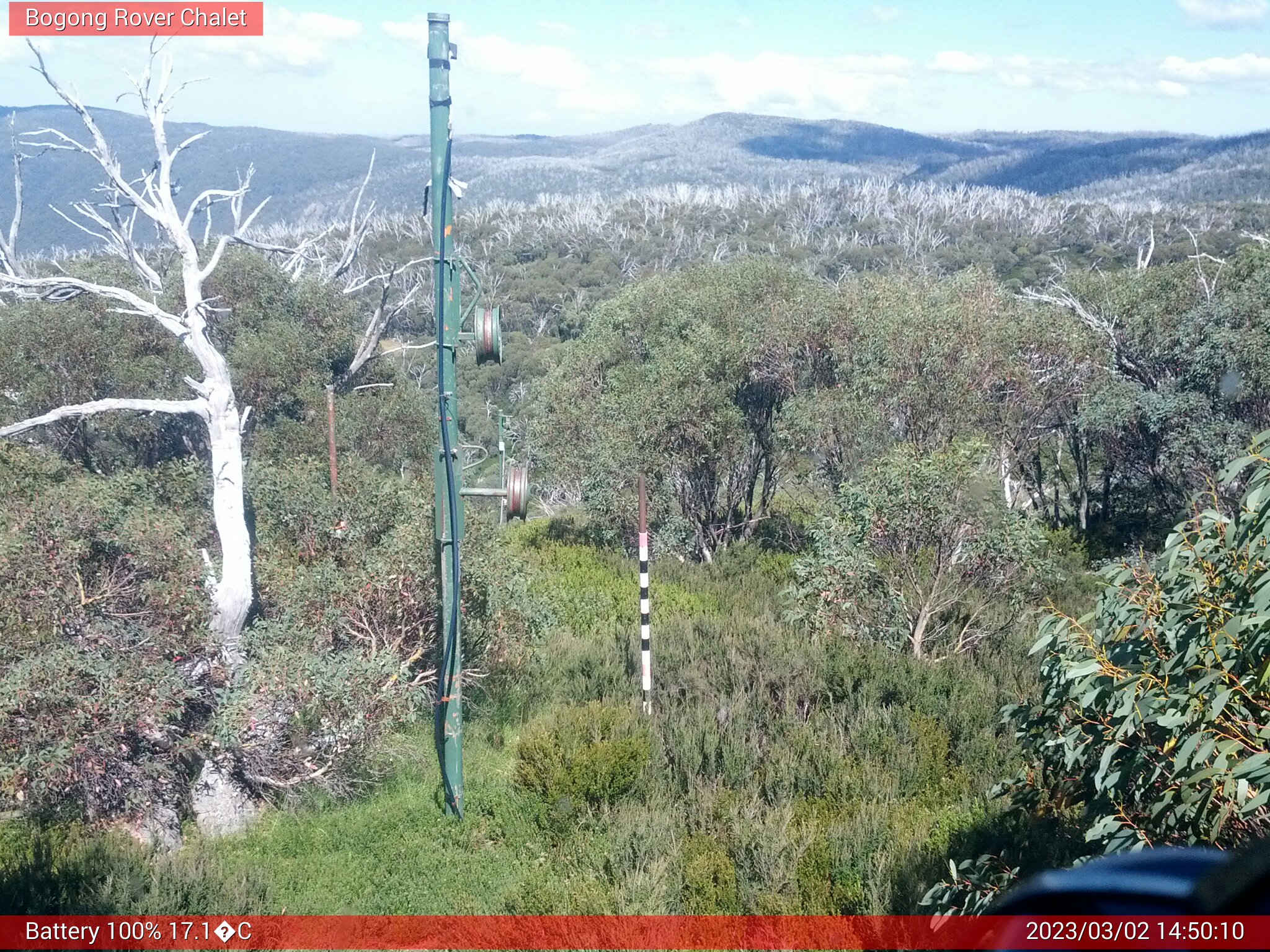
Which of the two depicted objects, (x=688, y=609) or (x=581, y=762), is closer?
(x=581, y=762)

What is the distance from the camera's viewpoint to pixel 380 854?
686 centimetres

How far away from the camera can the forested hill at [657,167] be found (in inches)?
3612

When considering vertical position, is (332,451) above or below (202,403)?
below

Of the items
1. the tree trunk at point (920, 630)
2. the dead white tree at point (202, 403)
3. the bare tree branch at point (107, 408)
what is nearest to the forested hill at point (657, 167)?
the dead white tree at point (202, 403)

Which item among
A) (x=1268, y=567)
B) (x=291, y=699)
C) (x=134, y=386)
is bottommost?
(x=291, y=699)

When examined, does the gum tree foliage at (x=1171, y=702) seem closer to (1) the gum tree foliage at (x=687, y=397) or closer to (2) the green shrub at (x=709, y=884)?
(2) the green shrub at (x=709, y=884)

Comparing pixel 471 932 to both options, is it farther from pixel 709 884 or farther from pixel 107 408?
pixel 107 408

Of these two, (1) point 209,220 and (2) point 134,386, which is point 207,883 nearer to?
(2) point 134,386

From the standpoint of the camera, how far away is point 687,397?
652 inches

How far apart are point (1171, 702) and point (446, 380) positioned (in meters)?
4.71

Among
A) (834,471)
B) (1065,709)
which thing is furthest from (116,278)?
(1065,709)

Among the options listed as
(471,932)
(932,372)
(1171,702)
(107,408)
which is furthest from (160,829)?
(932,372)

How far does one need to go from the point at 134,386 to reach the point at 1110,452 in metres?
16.8

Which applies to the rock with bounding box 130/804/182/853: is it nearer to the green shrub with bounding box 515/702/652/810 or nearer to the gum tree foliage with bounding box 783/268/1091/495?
the green shrub with bounding box 515/702/652/810
